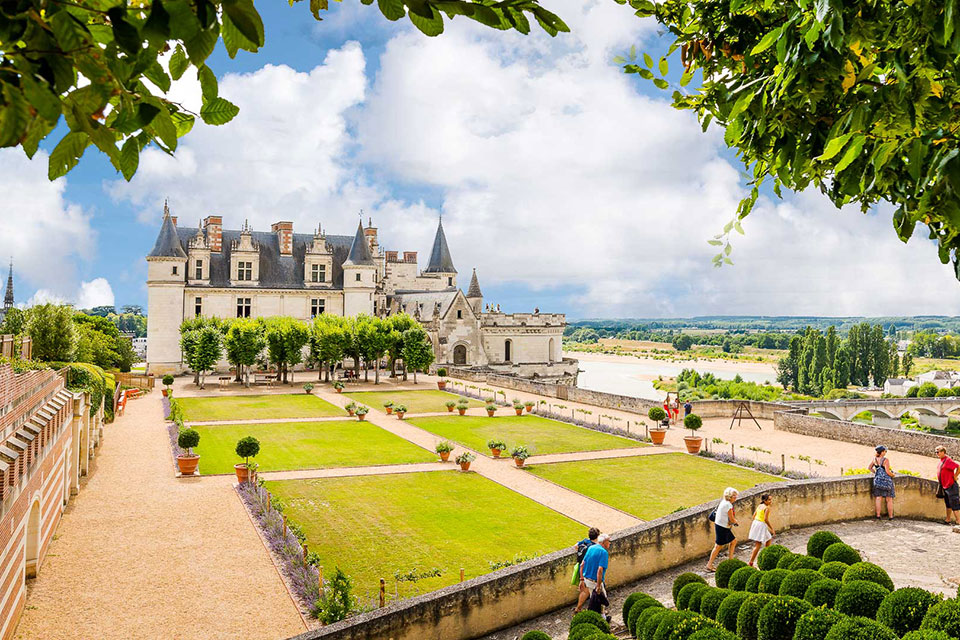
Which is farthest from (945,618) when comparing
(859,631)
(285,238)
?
(285,238)


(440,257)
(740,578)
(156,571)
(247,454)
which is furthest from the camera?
(440,257)

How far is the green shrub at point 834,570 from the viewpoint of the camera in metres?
9.00

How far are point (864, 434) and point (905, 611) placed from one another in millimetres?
19253

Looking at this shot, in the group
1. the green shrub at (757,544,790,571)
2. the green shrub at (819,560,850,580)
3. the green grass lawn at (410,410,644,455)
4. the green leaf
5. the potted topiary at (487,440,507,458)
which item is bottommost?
the green grass lawn at (410,410,644,455)

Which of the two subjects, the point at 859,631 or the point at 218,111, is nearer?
the point at 218,111

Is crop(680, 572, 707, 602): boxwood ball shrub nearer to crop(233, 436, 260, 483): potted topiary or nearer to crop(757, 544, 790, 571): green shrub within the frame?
crop(757, 544, 790, 571): green shrub

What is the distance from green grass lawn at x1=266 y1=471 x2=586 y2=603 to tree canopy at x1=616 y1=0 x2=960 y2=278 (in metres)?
8.56

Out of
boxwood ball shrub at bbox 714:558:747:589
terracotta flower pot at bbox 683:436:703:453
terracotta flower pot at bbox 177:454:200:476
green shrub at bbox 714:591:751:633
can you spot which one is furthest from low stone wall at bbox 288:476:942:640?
terracotta flower pot at bbox 177:454:200:476

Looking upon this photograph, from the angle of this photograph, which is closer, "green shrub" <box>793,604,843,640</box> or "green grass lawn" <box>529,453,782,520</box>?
"green shrub" <box>793,604,843,640</box>

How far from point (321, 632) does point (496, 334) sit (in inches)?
1925

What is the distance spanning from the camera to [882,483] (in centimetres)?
1455

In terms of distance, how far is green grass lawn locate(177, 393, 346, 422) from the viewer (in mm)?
29922

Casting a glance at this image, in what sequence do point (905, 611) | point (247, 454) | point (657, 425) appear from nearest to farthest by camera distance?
point (905, 611), point (247, 454), point (657, 425)

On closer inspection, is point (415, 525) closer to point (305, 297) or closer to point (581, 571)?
point (581, 571)
